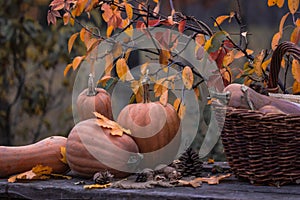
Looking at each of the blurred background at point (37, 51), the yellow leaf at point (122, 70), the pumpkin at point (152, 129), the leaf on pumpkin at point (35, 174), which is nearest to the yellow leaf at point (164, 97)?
the pumpkin at point (152, 129)

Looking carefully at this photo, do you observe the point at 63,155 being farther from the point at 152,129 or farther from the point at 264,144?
the point at 264,144

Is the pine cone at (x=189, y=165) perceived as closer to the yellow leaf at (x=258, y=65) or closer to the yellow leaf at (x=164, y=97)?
the yellow leaf at (x=164, y=97)

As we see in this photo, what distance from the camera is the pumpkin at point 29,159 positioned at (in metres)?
1.62

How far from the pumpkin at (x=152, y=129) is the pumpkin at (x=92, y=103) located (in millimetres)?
85

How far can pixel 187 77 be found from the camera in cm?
171

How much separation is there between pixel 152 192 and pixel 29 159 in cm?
40

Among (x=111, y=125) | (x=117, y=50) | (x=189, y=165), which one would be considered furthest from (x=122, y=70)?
(x=189, y=165)

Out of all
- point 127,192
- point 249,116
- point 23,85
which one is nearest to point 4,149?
point 127,192

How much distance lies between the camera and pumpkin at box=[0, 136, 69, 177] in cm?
162

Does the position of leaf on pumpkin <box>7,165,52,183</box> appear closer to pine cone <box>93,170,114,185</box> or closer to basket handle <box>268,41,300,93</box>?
pine cone <box>93,170,114,185</box>

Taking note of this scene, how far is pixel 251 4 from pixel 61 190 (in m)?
2.28

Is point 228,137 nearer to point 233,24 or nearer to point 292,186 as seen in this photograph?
point 292,186

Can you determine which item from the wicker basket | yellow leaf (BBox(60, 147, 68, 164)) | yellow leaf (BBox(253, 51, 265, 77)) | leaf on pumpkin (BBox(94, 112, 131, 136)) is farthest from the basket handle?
yellow leaf (BBox(60, 147, 68, 164))

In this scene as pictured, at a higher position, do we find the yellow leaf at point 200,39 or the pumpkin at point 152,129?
the yellow leaf at point 200,39
